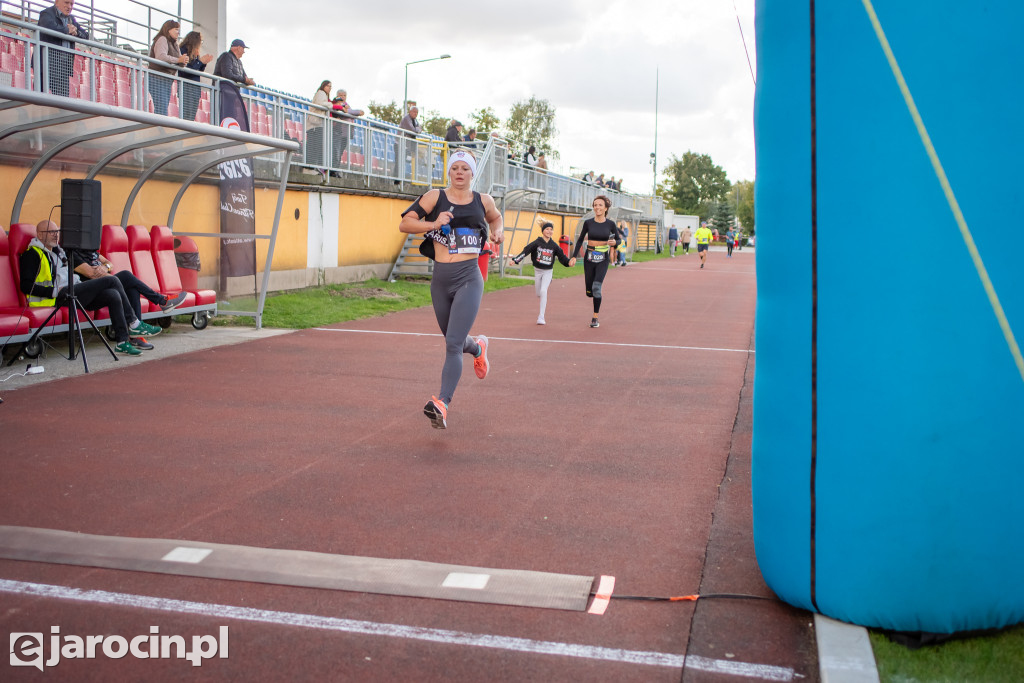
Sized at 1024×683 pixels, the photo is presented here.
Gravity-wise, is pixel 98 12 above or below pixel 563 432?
above

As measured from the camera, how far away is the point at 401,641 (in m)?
3.71

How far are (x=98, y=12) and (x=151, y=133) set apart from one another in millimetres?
7544

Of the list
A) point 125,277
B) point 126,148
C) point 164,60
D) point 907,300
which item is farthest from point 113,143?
point 907,300

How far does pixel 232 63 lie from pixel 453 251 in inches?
418

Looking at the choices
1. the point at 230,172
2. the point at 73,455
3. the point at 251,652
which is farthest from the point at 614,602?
the point at 230,172

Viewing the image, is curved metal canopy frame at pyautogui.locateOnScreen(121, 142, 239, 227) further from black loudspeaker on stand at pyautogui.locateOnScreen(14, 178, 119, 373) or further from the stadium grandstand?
black loudspeaker on stand at pyautogui.locateOnScreen(14, 178, 119, 373)

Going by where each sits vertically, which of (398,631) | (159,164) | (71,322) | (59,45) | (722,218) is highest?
(722,218)

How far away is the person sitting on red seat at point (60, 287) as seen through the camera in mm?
9977

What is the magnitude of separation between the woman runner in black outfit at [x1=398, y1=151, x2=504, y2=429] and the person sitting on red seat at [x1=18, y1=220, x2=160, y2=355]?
Answer: 471 centimetres

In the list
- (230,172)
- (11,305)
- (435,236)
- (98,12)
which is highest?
(98,12)

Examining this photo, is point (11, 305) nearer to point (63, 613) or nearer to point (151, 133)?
point (151, 133)

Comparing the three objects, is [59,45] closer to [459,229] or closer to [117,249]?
[117,249]

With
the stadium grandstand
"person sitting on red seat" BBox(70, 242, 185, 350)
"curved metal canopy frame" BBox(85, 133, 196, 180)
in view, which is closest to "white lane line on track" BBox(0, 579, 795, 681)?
the stadium grandstand

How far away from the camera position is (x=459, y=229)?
736 cm
